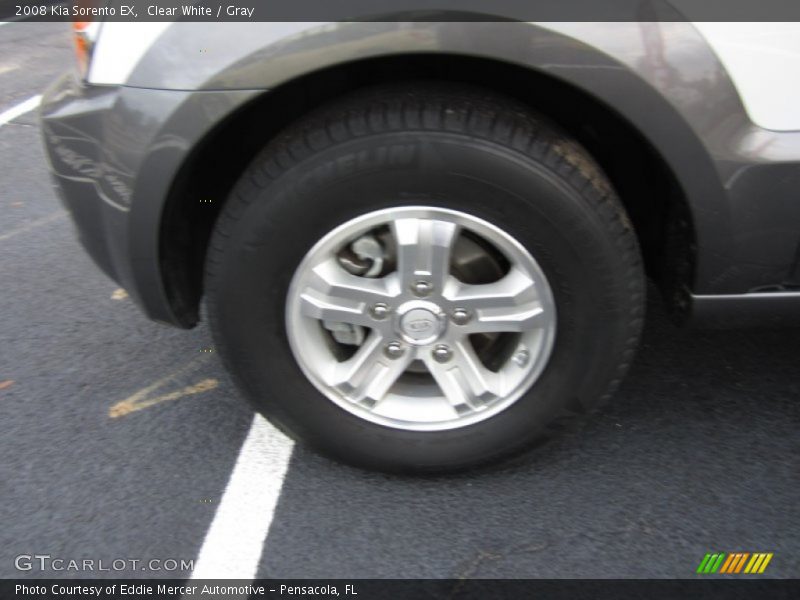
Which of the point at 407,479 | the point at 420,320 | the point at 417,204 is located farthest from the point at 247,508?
the point at 417,204

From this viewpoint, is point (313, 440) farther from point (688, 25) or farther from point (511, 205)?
point (688, 25)

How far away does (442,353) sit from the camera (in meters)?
2.12

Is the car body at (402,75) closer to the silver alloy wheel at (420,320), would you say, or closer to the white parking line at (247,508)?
the silver alloy wheel at (420,320)

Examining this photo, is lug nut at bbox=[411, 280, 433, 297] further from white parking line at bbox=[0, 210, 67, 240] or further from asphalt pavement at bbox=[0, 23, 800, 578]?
white parking line at bbox=[0, 210, 67, 240]

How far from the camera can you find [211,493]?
2229 mm

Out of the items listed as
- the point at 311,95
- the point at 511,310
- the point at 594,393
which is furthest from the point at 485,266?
the point at 311,95

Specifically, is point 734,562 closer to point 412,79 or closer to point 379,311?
point 379,311

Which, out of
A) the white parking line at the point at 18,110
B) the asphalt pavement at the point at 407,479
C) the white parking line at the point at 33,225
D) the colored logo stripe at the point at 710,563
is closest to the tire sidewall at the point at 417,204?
the asphalt pavement at the point at 407,479

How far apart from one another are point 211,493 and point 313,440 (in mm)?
330

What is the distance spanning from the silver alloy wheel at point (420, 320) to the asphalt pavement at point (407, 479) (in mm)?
238

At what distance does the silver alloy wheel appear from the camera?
196 cm

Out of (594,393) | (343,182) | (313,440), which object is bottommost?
(313,440)

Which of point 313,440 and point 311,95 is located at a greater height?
point 311,95

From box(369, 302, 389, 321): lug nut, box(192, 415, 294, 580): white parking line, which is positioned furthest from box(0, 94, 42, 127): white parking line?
box(369, 302, 389, 321): lug nut
